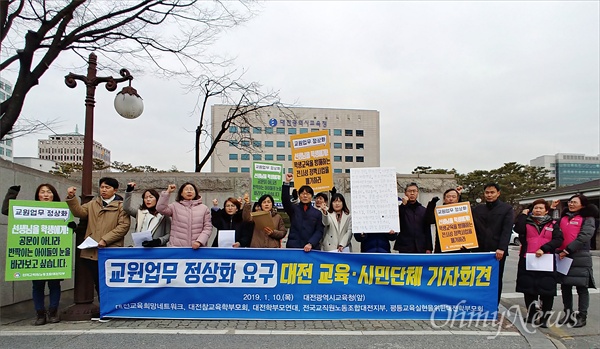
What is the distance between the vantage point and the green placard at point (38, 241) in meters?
5.39

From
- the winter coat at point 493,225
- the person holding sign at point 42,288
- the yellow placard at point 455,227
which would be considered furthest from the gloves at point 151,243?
the winter coat at point 493,225

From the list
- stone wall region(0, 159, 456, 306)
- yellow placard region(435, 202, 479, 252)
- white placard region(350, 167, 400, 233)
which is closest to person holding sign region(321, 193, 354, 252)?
white placard region(350, 167, 400, 233)

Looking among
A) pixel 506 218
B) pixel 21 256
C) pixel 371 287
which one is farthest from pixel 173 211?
pixel 506 218

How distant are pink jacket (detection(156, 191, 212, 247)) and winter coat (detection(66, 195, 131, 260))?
0.57 meters

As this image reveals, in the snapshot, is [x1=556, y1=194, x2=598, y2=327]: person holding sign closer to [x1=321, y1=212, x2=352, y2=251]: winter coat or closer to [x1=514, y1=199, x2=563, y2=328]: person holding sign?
[x1=514, y1=199, x2=563, y2=328]: person holding sign

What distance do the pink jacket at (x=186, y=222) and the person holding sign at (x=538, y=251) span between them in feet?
14.3

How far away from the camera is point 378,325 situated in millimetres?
5566

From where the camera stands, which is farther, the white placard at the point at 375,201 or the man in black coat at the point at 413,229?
the man in black coat at the point at 413,229

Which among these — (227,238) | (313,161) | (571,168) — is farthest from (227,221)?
(571,168)

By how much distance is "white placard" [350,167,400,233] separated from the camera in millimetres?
6047

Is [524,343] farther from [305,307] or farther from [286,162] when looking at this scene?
[286,162]

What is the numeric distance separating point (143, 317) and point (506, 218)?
200 inches

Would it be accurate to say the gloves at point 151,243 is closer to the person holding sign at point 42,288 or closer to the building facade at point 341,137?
the person holding sign at point 42,288

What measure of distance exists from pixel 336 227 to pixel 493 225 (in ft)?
7.21
